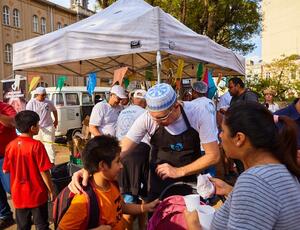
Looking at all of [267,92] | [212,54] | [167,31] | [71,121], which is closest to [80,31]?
[167,31]

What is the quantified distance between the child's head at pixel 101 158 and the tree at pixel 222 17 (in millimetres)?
11156

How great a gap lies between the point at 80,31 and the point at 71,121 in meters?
9.68

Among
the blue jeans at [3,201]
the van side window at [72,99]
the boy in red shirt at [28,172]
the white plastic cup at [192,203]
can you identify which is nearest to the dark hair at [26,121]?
the boy in red shirt at [28,172]

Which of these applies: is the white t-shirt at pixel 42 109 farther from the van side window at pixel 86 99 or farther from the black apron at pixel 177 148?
the van side window at pixel 86 99

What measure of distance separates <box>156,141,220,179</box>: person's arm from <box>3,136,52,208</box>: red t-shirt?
4.74 feet

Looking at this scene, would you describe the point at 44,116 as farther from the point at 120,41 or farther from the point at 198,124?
the point at 198,124

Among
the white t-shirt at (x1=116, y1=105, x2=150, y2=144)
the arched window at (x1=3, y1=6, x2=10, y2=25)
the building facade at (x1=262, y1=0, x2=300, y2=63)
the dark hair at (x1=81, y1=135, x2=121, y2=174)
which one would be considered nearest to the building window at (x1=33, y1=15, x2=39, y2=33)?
the arched window at (x1=3, y1=6, x2=10, y2=25)

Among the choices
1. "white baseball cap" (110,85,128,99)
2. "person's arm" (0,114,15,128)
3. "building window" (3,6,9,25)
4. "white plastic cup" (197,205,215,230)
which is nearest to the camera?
"white plastic cup" (197,205,215,230)

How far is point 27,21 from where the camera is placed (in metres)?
32.6

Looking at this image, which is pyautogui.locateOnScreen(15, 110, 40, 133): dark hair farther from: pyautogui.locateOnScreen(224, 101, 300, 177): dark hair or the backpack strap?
pyautogui.locateOnScreen(224, 101, 300, 177): dark hair

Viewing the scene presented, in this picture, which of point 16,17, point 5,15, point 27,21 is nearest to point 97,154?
point 5,15

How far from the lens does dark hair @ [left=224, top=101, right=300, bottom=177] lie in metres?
1.33

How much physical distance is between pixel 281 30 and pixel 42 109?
45.3 meters

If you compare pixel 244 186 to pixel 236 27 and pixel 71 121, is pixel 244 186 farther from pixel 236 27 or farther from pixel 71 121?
pixel 236 27
